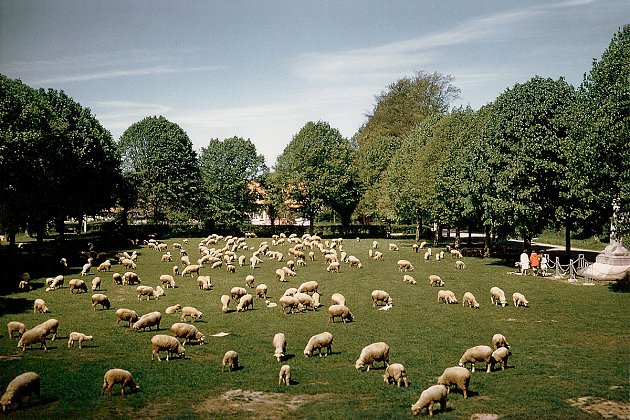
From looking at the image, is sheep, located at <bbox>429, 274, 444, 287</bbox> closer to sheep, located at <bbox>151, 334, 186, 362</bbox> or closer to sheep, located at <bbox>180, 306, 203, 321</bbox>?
sheep, located at <bbox>180, 306, 203, 321</bbox>

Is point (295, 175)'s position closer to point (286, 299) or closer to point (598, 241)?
point (598, 241)

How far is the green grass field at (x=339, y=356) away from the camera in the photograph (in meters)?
17.0

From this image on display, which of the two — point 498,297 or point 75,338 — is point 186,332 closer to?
point 75,338

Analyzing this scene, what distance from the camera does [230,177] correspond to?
94500mm

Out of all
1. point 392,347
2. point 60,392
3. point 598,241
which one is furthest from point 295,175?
point 60,392

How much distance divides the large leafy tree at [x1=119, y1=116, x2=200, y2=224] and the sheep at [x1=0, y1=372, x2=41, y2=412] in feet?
244

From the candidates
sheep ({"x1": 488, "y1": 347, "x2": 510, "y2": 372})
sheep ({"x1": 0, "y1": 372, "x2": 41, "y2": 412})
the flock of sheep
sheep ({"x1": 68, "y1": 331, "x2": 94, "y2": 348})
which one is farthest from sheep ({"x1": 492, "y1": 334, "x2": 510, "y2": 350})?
sheep ({"x1": 68, "y1": 331, "x2": 94, "y2": 348})

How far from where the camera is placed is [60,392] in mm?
18047

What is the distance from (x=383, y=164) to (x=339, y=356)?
240ft

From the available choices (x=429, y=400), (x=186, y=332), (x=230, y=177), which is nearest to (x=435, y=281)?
(x=186, y=332)

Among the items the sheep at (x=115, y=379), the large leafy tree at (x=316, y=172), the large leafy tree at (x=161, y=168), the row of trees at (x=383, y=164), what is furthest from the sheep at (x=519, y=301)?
the large leafy tree at (x=161, y=168)

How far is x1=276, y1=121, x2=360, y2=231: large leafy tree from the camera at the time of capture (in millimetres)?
87125

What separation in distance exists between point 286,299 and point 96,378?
530 inches

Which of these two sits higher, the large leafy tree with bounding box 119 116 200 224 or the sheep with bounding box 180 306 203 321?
the large leafy tree with bounding box 119 116 200 224
